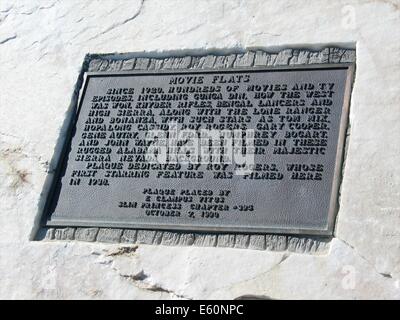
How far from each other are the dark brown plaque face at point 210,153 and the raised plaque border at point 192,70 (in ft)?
0.10

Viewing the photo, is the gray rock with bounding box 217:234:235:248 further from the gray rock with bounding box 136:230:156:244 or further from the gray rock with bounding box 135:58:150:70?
the gray rock with bounding box 135:58:150:70

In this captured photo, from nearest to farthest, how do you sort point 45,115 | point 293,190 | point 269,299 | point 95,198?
point 269,299, point 293,190, point 95,198, point 45,115

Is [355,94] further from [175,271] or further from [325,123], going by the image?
[175,271]

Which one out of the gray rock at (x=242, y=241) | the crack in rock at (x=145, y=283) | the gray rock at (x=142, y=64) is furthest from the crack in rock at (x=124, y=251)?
the gray rock at (x=142, y=64)

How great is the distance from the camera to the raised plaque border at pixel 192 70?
13.9 ft

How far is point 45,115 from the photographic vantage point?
522cm

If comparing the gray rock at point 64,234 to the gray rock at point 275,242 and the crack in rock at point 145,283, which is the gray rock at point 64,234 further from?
the gray rock at point 275,242

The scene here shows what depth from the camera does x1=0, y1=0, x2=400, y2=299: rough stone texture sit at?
408 cm

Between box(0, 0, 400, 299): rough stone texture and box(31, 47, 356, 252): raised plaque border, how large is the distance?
0.01 meters

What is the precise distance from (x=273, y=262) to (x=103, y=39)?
222 cm

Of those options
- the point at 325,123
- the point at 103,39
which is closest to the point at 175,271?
the point at 325,123

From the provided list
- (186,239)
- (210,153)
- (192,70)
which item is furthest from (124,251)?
(192,70)

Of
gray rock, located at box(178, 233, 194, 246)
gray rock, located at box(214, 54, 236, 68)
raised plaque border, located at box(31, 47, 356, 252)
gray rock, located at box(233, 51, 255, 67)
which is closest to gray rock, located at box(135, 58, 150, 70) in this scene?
raised plaque border, located at box(31, 47, 356, 252)

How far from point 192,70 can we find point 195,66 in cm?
5
